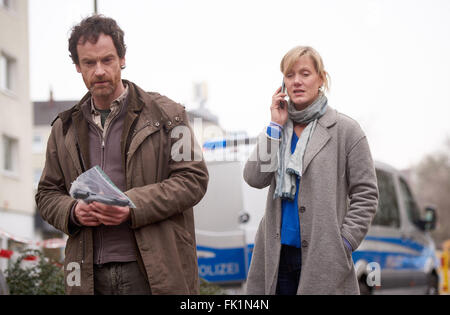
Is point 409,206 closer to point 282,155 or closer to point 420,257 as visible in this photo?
point 420,257

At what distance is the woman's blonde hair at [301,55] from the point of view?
10.7ft

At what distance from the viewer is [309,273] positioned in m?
3.03

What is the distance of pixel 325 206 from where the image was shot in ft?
10.1

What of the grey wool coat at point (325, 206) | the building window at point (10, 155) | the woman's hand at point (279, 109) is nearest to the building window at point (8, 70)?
the building window at point (10, 155)

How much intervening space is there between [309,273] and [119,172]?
96 cm

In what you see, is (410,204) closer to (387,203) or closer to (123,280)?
(387,203)

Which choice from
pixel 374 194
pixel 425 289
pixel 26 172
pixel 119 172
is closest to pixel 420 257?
pixel 425 289

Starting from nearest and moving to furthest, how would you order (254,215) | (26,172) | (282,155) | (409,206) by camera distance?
(282,155)
(254,215)
(409,206)
(26,172)

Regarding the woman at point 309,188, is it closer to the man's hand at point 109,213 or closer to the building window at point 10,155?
the man's hand at point 109,213

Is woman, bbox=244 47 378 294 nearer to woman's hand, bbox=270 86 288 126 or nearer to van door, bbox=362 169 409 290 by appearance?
woman's hand, bbox=270 86 288 126

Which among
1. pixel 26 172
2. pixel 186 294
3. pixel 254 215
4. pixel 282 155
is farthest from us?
pixel 26 172

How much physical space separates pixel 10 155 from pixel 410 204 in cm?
1562

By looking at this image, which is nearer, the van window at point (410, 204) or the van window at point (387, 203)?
the van window at point (387, 203)

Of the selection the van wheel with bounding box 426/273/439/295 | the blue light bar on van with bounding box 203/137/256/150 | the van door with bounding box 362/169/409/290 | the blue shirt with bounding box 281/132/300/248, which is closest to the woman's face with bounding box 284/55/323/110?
the blue shirt with bounding box 281/132/300/248
